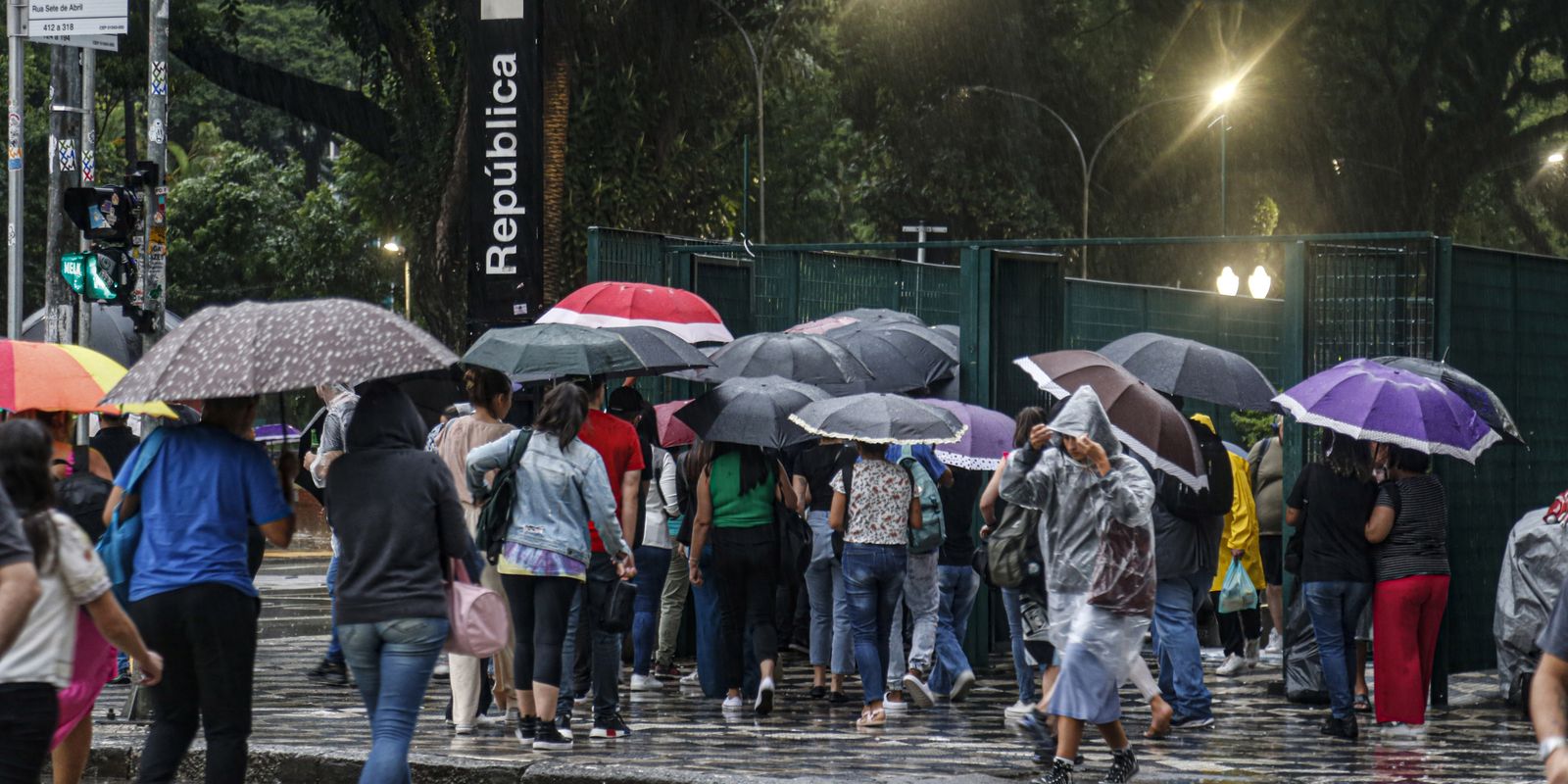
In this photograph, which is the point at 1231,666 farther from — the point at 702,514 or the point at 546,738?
the point at 546,738

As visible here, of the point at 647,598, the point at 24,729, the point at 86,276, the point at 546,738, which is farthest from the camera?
the point at 86,276

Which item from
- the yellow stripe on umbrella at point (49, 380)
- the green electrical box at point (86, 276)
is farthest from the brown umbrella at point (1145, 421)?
the green electrical box at point (86, 276)

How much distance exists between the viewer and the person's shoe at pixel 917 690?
11.7 m

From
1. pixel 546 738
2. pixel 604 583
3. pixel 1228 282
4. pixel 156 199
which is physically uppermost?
pixel 156 199

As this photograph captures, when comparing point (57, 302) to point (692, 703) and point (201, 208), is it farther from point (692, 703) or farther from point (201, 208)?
point (201, 208)

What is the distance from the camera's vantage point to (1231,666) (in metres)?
13.8

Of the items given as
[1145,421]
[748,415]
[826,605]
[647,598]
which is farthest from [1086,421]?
[647,598]

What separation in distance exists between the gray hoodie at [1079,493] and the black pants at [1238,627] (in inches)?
205

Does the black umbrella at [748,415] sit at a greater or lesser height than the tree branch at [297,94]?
lesser

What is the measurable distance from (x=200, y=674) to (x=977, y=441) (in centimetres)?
613

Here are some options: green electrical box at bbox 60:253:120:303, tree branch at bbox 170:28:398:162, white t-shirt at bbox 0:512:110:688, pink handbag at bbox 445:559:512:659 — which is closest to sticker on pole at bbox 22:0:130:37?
green electrical box at bbox 60:253:120:303

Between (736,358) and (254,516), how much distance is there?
19.9 feet

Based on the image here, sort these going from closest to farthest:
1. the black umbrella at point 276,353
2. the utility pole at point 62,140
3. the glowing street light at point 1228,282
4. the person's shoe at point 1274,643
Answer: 1. the black umbrella at point 276,353
2. the person's shoe at point 1274,643
3. the utility pole at point 62,140
4. the glowing street light at point 1228,282

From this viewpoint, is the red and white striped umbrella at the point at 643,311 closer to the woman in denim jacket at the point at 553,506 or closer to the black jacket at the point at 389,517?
the woman in denim jacket at the point at 553,506
